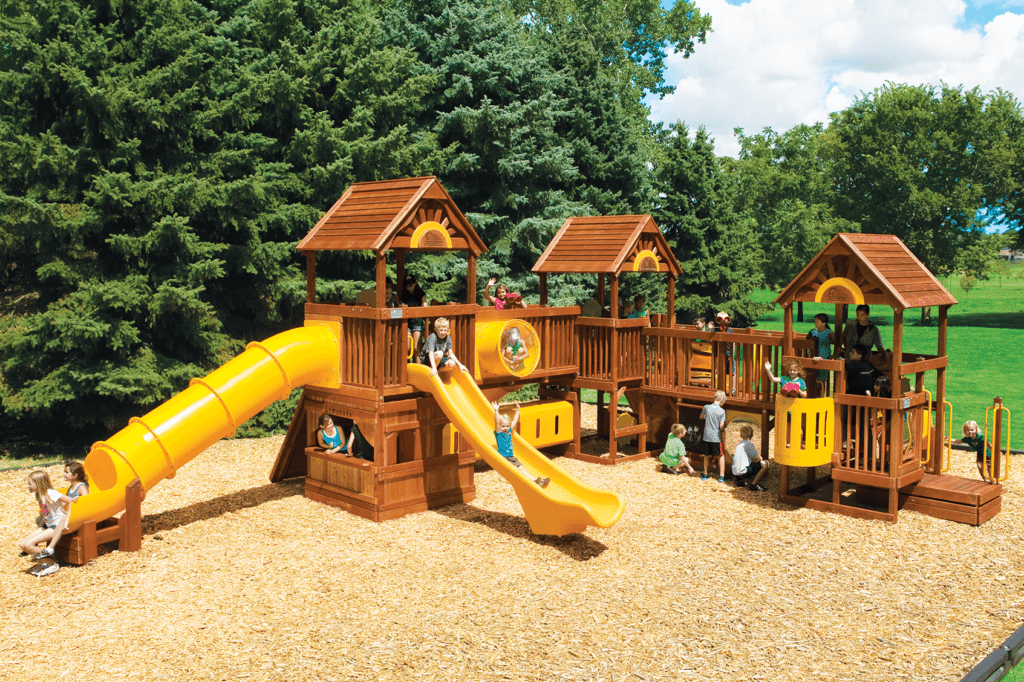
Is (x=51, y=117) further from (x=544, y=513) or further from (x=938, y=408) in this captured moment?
(x=938, y=408)

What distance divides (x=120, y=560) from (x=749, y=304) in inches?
1095

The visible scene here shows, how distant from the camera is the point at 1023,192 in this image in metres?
44.6

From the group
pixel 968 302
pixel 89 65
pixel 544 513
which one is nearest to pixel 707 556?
pixel 544 513

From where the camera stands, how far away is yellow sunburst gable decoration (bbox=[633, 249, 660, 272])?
15789 millimetres

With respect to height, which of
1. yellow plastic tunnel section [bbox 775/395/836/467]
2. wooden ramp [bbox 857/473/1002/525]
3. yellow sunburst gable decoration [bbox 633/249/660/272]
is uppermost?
yellow sunburst gable decoration [bbox 633/249/660/272]

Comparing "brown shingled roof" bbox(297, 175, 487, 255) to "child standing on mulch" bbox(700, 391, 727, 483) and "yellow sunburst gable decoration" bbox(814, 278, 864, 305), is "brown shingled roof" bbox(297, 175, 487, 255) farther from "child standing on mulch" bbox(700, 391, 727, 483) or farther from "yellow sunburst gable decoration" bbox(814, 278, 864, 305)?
"yellow sunburst gable decoration" bbox(814, 278, 864, 305)

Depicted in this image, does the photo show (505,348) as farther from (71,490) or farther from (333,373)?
(71,490)

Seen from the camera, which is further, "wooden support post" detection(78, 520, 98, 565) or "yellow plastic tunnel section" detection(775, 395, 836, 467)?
"yellow plastic tunnel section" detection(775, 395, 836, 467)

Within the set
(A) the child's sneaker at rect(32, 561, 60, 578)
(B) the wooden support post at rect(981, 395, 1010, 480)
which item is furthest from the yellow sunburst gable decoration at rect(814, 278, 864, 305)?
(A) the child's sneaker at rect(32, 561, 60, 578)

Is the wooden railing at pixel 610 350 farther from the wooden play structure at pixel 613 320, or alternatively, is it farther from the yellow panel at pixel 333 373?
the yellow panel at pixel 333 373

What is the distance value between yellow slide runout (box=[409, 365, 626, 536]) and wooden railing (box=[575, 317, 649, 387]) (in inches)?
156

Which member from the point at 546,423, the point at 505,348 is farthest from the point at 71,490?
the point at 546,423

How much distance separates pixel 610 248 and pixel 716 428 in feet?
13.0

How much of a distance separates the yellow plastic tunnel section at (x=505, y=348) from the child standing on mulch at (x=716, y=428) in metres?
3.12
